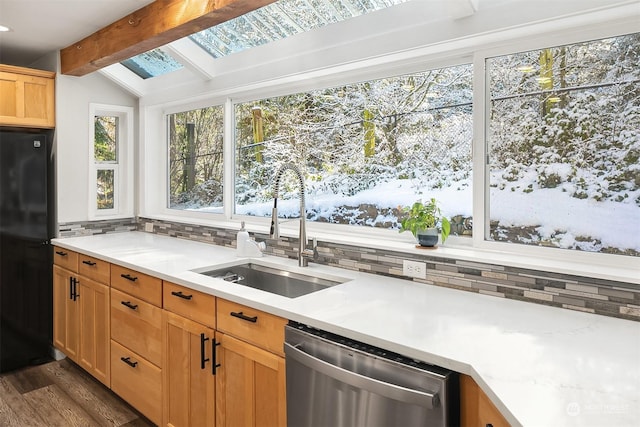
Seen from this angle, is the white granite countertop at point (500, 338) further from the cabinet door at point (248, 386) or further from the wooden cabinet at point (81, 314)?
the wooden cabinet at point (81, 314)

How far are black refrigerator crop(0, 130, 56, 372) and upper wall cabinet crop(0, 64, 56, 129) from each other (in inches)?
4.9

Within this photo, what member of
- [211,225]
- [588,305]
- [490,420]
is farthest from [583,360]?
[211,225]

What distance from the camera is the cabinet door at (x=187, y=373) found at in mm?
2031

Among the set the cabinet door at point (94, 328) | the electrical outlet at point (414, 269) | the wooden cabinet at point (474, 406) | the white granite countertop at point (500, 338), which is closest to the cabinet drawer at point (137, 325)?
the cabinet door at point (94, 328)

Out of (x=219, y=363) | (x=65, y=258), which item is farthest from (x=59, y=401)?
(x=219, y=363)

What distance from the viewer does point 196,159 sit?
361cm

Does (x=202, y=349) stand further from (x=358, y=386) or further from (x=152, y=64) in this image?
(x=152, y=64)

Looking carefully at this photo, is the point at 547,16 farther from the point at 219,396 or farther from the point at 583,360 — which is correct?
the point at 219,396

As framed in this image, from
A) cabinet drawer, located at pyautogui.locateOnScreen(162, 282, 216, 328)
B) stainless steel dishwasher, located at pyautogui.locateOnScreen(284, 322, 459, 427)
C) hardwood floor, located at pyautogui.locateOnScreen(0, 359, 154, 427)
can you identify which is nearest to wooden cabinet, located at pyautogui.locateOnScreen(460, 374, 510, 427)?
stainless steel dishwasher, located at pyautogui.locateOnScreen(284, 322, 459, 427)

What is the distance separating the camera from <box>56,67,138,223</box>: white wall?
11.2 ft

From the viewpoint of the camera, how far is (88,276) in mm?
2945

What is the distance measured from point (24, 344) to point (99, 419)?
112 centimetres

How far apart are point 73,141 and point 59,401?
74.3 inches

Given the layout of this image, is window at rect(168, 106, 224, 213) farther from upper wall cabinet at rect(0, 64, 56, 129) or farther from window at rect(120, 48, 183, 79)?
upper wall cabinet at rect(0, 64, 56, 129)
